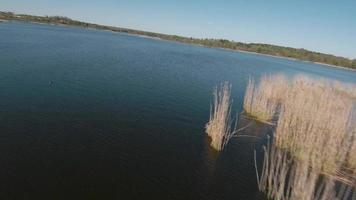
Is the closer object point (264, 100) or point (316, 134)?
point (316, 134)

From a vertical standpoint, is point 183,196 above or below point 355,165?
below

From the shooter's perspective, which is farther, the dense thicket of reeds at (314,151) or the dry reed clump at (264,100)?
the dry reed clump at (264,100)

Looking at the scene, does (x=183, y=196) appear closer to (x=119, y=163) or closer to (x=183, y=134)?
(x=119, y=163)

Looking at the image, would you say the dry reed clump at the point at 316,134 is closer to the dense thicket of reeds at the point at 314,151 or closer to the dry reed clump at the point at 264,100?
the dense thicket of reeds at the point at 314,151

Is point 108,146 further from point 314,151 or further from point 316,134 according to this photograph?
point 316,134

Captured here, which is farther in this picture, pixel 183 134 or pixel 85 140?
pixel 183 134

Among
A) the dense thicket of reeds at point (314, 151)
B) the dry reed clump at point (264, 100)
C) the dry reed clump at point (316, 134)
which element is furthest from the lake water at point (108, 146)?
the dry reed clump at point (316, 134)

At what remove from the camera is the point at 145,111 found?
16.9 metres

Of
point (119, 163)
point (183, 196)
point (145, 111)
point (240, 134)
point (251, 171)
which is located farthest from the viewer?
point (145, 111)

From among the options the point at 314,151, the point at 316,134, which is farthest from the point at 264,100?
the point at 314,151

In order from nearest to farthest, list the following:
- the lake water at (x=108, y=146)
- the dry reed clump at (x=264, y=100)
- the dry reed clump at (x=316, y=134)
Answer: the lake water at (x=108, y=146) < the dry reed clump at (x=316, y=134) < the dry reed clump at (x=264, y=100)

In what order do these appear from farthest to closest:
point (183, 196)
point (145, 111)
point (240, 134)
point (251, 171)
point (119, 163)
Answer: point (145, 111), point (240, 134), point (251, 171), point (119, 163), point (183, 196)

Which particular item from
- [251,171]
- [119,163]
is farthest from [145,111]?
[251,171]

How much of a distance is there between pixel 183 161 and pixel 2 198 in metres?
6.50
